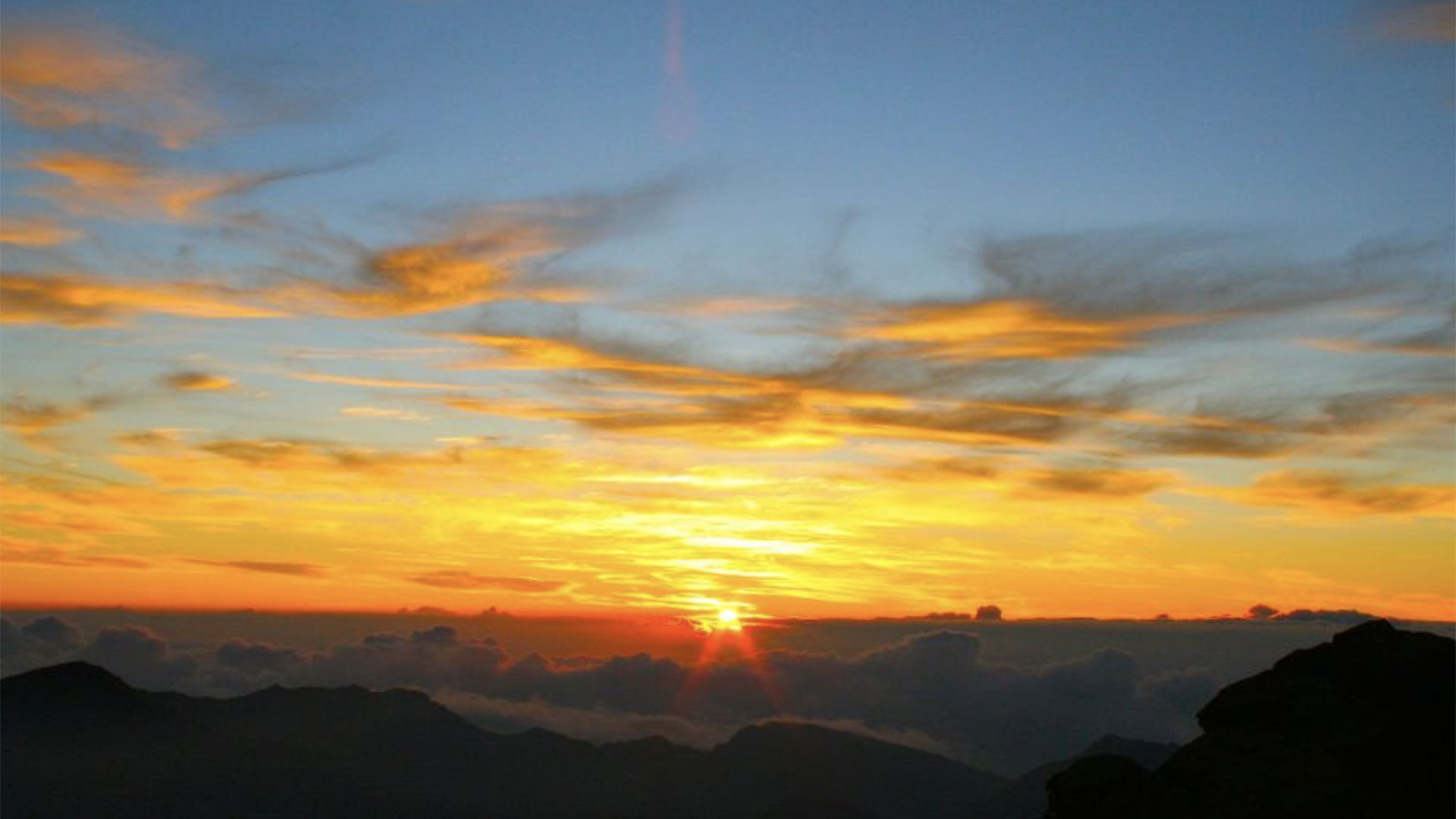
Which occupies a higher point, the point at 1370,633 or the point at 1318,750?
the point at 1370,633

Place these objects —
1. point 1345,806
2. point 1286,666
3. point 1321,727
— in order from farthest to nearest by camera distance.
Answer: point 1286,666 → point 1321,727 → point 1345,806

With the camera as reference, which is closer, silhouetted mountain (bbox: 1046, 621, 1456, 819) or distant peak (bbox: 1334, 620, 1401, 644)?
silhouetted mountain (bbox: 1046, 621, 1456, 819)

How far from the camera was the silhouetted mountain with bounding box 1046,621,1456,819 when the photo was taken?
98188 mm

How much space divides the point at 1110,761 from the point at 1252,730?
14.3 m

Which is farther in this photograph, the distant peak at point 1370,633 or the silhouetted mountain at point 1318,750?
the distant peak at point 1370,633

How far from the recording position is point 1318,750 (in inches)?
4065

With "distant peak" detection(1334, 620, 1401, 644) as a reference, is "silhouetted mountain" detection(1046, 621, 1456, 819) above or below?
below

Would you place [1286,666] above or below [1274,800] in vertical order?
above

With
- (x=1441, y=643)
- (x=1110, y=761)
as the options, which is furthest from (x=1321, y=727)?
(x=1110, y=761)

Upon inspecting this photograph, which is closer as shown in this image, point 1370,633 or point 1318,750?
point 1318,750

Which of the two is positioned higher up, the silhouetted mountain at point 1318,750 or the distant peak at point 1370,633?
the distant peak at point 1370,633

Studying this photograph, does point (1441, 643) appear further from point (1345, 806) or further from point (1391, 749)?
point (1345, 806)

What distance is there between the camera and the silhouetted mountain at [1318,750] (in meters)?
98.2

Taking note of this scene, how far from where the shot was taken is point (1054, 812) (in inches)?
4685
